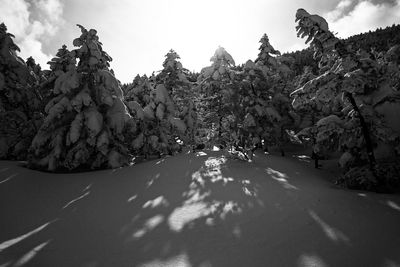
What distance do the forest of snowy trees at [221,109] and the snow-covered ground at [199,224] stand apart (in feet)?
10.6

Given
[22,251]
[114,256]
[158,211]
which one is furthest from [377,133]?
[22,251]

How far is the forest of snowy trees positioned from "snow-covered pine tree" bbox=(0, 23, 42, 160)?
3.3 inches

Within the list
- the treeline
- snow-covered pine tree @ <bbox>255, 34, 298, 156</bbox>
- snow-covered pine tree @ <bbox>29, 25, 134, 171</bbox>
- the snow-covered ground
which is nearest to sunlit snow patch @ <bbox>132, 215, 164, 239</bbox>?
the snow-covered ground

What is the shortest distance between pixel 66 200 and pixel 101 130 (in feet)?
24.3

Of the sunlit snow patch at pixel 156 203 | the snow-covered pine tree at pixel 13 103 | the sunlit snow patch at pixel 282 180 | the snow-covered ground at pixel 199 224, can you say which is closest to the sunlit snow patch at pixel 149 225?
the snow-covered ground at pixel 199 224

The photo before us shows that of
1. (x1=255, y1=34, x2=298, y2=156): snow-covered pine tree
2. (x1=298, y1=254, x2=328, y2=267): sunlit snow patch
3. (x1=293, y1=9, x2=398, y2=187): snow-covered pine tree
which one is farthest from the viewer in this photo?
(x1=255, y1=34, x2=298, y2=156): snow-covered pine tree

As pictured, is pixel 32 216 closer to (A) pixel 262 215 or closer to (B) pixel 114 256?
(B) pixel 114 256

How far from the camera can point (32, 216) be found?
1169 centimetres

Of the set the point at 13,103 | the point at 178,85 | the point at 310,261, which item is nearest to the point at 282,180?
the point at 310,261

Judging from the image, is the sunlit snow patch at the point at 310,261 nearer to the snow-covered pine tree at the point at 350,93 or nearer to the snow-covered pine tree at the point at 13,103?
the snow-covered pine tree at the point at 350,93

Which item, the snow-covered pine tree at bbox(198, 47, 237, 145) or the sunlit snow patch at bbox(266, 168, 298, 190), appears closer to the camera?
the sunlit snow patch at bbox(266, 168, 298, 190)

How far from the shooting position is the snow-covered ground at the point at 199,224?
23.4ft

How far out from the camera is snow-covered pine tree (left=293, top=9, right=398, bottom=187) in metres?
11.5

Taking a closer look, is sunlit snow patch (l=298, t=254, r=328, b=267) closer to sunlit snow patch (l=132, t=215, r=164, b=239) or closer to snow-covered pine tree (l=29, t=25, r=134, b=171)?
sunlit snow patch (l=132, t=215, r=164, b=239)
